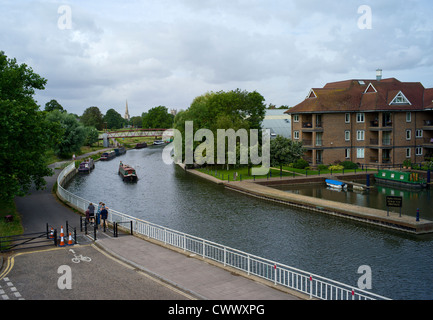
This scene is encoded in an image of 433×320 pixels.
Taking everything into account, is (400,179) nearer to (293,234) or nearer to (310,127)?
(310,127)

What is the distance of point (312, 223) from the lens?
31.5 meters

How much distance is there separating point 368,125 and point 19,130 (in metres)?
51.4

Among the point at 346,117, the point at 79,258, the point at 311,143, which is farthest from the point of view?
the point at 346,117

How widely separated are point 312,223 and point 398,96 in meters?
38.5

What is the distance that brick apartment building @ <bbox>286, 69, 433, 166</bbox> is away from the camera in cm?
6094

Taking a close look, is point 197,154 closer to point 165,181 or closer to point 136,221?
point 165,181

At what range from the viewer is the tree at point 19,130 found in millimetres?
28188

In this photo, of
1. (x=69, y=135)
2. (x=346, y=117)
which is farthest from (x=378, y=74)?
(x=69, y=135)

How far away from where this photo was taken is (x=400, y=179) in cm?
5047

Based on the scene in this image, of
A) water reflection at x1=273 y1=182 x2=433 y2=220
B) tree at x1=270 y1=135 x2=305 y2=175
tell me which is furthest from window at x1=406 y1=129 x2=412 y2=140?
tree at x1=270 y1=135 x2=305 y2=175

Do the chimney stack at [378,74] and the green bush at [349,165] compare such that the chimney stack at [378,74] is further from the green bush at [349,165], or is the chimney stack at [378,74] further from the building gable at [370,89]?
the green bush at [349,165]

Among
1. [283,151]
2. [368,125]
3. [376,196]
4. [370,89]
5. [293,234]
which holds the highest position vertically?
[370,89]

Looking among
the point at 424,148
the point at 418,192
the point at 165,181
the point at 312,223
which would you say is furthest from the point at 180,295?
the point at 424,148

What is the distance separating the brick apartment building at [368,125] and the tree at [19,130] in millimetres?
40883
